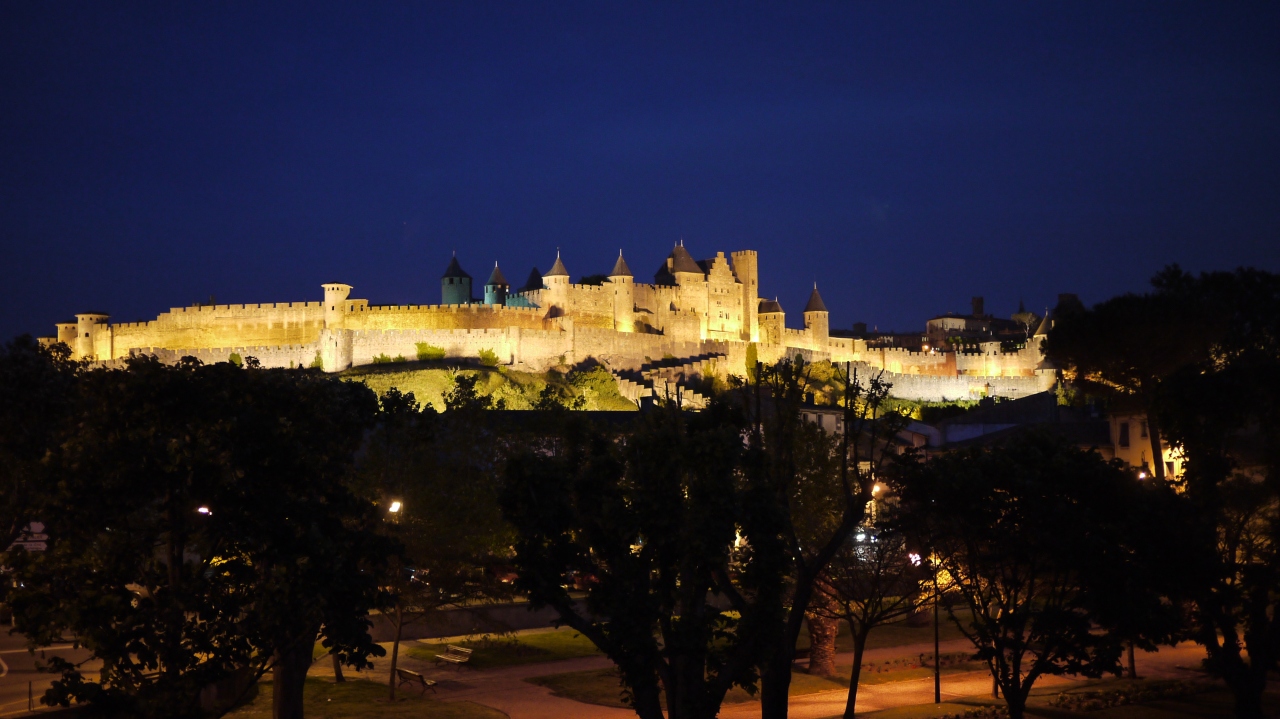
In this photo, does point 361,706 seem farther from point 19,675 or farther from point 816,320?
point 816,320

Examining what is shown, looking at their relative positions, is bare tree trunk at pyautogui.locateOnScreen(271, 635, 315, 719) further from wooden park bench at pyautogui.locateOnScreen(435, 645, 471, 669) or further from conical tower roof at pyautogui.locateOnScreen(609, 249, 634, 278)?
conical tower roof at pyautogui.locateOnScreen(609, 249, 634, 278)

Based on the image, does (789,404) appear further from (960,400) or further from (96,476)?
(960,400)

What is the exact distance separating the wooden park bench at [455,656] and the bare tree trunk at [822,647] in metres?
8.35

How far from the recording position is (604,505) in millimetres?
18031

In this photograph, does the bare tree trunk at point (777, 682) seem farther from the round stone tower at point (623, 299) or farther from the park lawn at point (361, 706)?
the round stone tower at point (623, 299)

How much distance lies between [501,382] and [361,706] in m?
56.1

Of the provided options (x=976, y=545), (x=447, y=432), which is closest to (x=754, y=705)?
(x=976, y=545)

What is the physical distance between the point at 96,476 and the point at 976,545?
51.5 feet

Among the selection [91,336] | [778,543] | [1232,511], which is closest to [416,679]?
[778,543]

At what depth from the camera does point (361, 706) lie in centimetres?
2445

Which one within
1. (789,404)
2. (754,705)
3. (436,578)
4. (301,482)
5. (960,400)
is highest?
(960,400)

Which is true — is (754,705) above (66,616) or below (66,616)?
below

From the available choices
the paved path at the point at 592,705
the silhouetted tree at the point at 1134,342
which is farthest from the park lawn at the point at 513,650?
the silhouetted tree at the point at 1134,342

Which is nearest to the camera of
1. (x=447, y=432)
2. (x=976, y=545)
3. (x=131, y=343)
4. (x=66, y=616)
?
(x=66, y=616)
